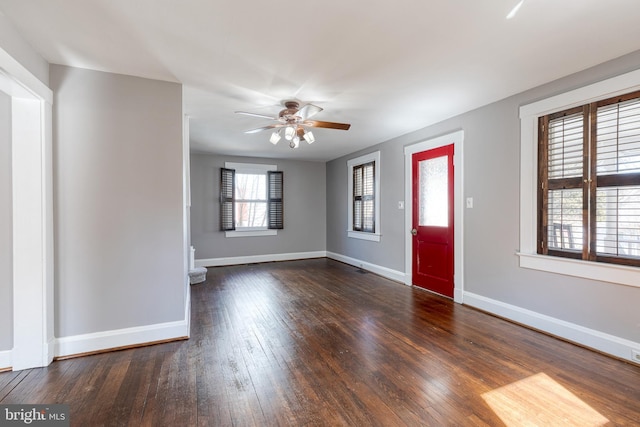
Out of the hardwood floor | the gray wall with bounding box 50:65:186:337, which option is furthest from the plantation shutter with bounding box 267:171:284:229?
the gray wall with bounding box 50:65:186:337

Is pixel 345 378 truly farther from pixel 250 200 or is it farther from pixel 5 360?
pixel 250 200

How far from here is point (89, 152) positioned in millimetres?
2500

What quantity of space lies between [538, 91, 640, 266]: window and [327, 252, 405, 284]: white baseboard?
87.3 inches

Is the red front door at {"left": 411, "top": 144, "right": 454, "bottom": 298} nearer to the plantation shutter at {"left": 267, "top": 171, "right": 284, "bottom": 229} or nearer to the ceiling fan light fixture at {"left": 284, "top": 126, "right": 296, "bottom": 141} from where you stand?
the ceiling fan light fixture at {"left": 284, "top": 126, "right": 296, "bottom": 141}

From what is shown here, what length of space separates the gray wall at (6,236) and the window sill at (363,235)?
15.2ft

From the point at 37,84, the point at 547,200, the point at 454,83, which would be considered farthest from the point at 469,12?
the point at 37,84

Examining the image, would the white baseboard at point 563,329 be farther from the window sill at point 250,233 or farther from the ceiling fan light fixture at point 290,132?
the window sill at point 250,233

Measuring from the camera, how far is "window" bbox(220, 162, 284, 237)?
20.6 ft

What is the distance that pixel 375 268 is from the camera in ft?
17.8

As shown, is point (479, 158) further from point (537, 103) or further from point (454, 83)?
point (454, 83)

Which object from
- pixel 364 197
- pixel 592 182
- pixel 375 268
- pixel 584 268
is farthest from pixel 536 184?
pixel 364 197

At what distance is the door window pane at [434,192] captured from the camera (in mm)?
4035

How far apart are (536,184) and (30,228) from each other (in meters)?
4.45

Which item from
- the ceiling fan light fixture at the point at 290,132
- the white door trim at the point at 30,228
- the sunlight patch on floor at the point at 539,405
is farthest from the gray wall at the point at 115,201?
the sunlight patch on floor at the point at 539,405
